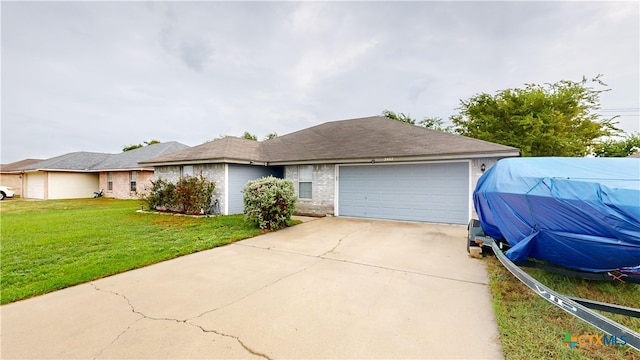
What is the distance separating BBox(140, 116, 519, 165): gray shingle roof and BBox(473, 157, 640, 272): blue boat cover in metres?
5.10

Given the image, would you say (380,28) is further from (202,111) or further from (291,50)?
(202,111)

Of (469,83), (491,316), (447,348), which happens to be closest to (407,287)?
(491,316)

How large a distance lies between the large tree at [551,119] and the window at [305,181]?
1225cm

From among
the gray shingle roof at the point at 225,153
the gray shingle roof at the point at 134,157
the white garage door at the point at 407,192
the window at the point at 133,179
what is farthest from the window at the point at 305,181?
the gray shingle roof at the point at 134,157

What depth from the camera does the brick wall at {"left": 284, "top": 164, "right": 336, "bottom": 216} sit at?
11.0 meters

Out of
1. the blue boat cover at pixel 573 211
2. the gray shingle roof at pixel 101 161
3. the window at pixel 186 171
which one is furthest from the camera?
the gray shingle roof at pixel 101 161

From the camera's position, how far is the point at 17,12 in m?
8.21

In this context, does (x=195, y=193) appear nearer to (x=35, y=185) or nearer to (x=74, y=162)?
(x=74, y=162)

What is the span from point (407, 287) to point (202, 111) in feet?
67.4

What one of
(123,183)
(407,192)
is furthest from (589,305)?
(123,183)

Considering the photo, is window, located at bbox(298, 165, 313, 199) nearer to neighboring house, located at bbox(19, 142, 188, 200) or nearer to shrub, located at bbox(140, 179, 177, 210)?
shrub, located at bbox(140, 179, 177, 210)

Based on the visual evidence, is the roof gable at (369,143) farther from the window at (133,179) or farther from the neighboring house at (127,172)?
the window at (133,179)

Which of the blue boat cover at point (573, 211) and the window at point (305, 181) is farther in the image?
the window at point (305, 181)

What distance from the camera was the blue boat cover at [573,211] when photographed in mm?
2459
